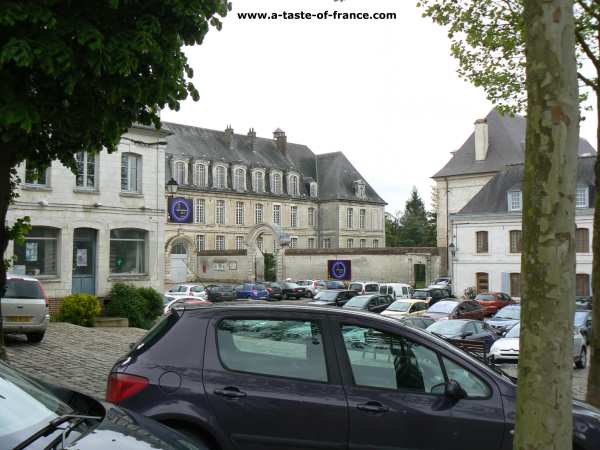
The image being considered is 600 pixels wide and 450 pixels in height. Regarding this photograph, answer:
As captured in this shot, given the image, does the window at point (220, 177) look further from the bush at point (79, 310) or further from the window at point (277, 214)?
the bush at point (79, 310)

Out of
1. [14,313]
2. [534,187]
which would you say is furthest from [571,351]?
[14,313]

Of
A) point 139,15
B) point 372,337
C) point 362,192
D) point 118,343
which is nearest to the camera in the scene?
point 372,337

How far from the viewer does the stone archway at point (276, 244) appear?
5278 cm

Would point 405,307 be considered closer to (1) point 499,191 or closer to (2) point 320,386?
(2) point 320,386

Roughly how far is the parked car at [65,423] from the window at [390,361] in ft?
5.57

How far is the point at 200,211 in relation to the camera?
212 ft

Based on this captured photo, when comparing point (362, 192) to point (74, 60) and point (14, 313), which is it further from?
point (74, 60)

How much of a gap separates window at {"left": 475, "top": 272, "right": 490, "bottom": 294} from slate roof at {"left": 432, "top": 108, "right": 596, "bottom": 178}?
48.0 feet

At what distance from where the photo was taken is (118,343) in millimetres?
16344

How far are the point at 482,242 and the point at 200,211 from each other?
29.5 m

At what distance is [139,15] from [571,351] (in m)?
7.11

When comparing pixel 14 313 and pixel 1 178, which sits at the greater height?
pixel 1 178

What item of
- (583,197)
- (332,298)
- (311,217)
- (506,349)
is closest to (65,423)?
(506,349)

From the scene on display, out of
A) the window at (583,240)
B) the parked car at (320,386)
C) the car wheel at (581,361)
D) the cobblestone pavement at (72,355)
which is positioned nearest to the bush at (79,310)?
the cobblestone pavement at (72,355)
